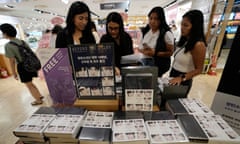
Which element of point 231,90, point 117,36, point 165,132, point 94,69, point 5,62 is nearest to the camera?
point 165,132

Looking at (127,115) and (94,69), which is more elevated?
(94,69)

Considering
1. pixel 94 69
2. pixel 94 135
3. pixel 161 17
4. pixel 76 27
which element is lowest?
pixel 94 135

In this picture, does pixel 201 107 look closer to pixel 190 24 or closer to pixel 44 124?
pixel 190 24

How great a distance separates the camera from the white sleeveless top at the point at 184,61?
1333mm

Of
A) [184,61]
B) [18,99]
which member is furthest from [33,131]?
[18,99]

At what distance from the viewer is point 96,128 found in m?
0.73

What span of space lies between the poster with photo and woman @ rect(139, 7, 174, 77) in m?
0.82

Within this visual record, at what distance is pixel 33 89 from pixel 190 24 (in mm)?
2811

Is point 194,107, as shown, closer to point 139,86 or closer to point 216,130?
point 216,130

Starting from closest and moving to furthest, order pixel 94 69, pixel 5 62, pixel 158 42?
pixel 94 69
pixel 158 42
pixel 5 62

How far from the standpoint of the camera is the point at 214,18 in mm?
3449

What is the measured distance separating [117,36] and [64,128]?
1.10 metres

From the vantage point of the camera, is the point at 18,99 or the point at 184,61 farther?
the point at 18,99

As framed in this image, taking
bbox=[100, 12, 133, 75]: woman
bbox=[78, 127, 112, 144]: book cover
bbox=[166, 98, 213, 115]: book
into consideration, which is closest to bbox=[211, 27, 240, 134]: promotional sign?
bbox=[166, 98, 213, 115]: book
